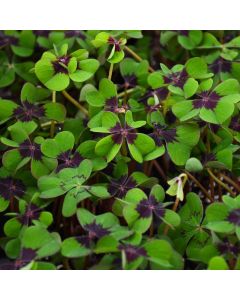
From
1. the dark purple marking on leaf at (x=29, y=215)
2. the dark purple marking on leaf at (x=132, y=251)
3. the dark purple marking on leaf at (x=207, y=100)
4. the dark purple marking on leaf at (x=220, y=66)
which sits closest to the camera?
the dark purple marking on leaf at (x=132, y=251)

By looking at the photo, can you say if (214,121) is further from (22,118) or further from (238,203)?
(22,118)

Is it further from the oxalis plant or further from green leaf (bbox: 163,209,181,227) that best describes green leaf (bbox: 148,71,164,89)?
green leaf (bbox: 163,209,181,227)

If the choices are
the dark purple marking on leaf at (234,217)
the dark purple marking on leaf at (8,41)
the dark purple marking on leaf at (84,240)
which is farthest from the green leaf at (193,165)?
the dark purple marking on leaf at (8,41)

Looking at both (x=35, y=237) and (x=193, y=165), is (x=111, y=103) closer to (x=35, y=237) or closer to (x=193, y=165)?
(x=193, y=165)

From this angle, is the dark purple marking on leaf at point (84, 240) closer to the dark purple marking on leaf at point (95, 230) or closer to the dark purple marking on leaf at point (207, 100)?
the dark purple marking on leaf at point (95, 230)

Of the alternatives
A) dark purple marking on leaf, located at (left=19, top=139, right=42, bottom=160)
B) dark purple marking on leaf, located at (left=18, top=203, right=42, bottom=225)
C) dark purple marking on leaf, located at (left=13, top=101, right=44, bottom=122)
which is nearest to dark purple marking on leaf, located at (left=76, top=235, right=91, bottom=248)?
dark purple marking on leaf, located at (left=18, top=203, right=42, bottom=225)

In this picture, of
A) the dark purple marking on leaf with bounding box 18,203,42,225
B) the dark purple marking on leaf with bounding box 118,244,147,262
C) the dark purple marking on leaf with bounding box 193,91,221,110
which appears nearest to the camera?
the dark purple marking on leaf with bounding box 118,244,147,262

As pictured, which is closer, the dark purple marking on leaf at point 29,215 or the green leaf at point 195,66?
the dark purple marking on leaf at point 29,215

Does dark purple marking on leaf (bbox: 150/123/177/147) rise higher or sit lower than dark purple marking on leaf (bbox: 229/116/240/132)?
higher

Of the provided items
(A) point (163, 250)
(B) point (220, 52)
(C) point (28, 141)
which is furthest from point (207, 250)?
(B) point (220, 52)
